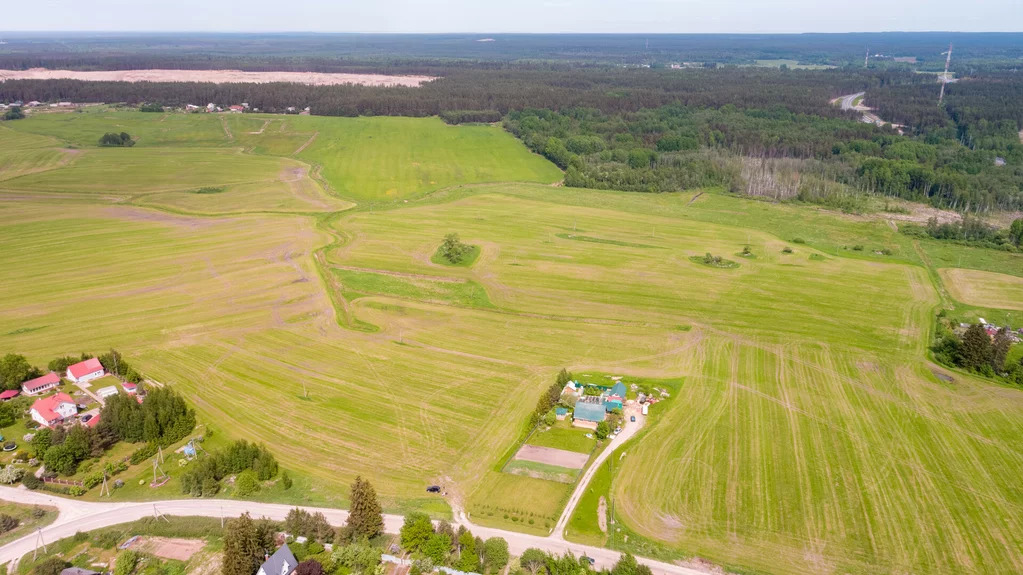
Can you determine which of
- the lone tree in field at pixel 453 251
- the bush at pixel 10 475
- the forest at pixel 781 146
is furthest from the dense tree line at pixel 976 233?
the bush at pixel 10 475

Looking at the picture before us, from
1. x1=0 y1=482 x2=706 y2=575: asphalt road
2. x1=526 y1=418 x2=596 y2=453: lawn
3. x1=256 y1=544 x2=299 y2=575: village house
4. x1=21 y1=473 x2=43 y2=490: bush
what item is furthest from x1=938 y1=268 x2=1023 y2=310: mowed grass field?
x1=21 y1=473 x2=43 y2=490: bush

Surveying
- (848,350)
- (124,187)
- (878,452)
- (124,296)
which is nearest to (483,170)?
(124,187)

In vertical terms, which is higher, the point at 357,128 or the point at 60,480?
the point at 357,128

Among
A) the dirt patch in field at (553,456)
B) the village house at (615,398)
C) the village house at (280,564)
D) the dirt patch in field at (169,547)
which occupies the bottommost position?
the dirt patch in field at (553,456)

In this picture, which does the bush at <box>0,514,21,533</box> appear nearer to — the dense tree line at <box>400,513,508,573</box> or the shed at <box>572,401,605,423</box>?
the dense tree line at <box>400,513,508,573</box>

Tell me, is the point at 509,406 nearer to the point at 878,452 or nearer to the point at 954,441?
the point at 878,452

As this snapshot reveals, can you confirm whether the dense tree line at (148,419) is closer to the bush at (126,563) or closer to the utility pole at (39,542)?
the utility pole at (39,542)

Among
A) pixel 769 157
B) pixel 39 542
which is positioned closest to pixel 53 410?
pixel 39 542
